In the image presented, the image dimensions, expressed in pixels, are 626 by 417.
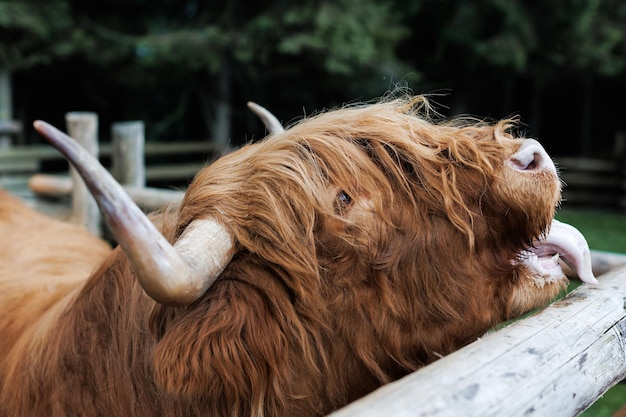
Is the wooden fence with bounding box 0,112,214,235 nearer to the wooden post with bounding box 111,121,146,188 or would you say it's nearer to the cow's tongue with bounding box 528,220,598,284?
the wooden post with bounding box 111,121,146,188

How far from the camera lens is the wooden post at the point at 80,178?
5.32 m

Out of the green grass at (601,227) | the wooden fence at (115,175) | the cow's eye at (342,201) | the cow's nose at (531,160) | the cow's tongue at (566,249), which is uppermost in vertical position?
the cow's nose at (531,160)

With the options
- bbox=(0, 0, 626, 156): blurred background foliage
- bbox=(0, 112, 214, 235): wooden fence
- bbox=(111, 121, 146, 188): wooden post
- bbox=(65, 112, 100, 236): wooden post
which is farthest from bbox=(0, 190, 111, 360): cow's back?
bbox=(0, 0, 626, 156): blurred background foliage

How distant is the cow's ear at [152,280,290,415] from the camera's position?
166 cm

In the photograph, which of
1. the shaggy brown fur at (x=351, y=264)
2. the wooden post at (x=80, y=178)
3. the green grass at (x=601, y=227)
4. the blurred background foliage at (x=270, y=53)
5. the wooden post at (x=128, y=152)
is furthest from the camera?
the blurred background foliage at (x=270, y=53)

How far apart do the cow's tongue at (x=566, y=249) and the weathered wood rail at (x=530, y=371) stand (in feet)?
0.36

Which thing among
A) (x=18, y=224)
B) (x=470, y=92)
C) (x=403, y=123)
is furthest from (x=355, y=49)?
(x=403, y=123)

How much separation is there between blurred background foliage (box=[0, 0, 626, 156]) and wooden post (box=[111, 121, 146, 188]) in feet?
14.0

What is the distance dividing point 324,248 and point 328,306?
0.17 m

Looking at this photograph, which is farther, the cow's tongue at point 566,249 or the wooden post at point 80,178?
the wooden post at point 80,178

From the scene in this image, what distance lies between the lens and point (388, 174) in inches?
75.0

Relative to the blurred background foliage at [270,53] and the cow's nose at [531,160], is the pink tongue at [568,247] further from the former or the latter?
the blurred background foliage at [270,53]

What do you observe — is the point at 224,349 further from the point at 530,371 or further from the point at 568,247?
the point at 568,247

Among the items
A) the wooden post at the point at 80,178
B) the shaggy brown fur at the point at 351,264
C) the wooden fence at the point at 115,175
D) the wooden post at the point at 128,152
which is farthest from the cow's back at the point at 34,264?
the wooden post at the point at 128,152
